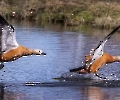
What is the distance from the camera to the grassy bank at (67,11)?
5019 centimetres

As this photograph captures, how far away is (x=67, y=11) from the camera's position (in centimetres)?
5725

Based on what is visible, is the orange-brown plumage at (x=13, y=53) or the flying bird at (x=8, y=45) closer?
the flying bird at (x=8, y=45)

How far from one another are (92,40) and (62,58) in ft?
33.1

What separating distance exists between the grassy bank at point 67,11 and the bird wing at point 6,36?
31.6m

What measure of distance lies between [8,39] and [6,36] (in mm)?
133

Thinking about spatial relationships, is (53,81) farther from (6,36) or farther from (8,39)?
(6,36)

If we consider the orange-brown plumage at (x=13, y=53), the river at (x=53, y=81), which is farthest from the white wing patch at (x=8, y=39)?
the river at (x=53, y=81)

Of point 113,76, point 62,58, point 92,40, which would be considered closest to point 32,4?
point 92,40

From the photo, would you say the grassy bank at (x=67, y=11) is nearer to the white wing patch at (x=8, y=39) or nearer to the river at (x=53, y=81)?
the river at (x=53, y=81)

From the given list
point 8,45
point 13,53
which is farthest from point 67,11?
point 8,45

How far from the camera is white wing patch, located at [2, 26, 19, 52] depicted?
47.4 ft

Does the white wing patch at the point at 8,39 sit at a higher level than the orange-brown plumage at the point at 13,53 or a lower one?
higher

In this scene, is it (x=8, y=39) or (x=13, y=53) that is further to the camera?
(x=13, y=53)

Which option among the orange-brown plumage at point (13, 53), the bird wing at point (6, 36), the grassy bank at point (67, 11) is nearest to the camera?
the bird wing at point (6, 36)
